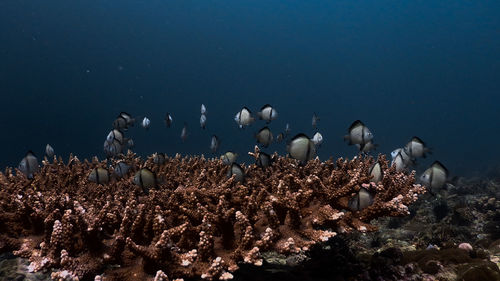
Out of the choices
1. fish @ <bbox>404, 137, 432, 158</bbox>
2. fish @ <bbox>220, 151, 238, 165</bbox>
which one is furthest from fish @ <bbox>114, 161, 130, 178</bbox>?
fish @ <bbox>404, 137, 432, 158</bbox>

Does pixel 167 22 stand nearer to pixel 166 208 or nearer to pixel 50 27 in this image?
pixel 50 27

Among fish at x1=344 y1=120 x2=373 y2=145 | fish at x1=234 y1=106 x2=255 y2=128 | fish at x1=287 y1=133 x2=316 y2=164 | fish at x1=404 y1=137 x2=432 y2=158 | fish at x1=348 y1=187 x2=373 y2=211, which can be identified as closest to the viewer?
fish at x1=348 y1=187 x2=373 y2=211

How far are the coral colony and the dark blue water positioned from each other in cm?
10667

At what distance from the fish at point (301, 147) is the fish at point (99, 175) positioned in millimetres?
2906

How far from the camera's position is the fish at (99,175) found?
461cm

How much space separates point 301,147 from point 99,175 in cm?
317

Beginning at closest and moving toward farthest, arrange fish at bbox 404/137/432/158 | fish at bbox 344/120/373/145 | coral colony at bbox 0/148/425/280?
coral colony at bbox 0/148/425/280 < fish at bbox 344/120/373/145 < fish at bbox 404/137/432/158

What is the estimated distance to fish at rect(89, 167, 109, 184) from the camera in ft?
15.1

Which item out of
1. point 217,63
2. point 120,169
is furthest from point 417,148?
point 217,63

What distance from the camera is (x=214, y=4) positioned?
161500 mm

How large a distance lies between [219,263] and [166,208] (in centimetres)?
126

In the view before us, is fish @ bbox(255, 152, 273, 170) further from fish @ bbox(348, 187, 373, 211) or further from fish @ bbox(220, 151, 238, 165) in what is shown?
fish @ bbox(348, 187, 373, 211)

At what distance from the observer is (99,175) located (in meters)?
4.63

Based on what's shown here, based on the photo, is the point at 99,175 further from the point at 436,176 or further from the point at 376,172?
the point at 436,176
